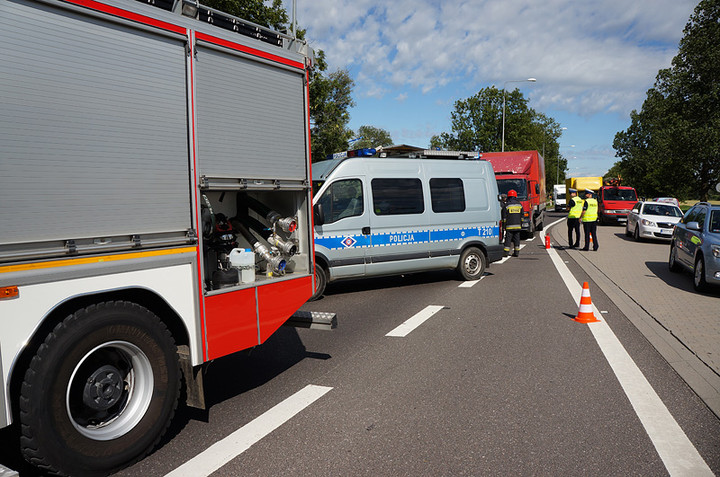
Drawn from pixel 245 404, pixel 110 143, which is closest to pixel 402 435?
pixel 245 404

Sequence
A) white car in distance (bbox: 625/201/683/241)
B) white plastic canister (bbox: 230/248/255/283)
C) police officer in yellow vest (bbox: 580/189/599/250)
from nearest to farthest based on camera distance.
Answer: white plastic canister (bbox: 230/248/255/283), police officer in yellow vest (bbox: 580/189/599/250), white car in distance (bbox: 625/201/683/241)

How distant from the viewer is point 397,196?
31.0 ft

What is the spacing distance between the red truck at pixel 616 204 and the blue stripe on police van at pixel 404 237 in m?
21.2

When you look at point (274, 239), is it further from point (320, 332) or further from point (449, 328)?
point (449, 328)

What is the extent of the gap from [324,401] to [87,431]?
6.01 feet

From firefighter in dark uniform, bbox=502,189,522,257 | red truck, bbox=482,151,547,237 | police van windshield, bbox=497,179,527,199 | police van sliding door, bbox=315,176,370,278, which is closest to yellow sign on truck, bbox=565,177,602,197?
red truck, bbox=482,151,547,237

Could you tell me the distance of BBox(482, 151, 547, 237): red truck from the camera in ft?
65.4

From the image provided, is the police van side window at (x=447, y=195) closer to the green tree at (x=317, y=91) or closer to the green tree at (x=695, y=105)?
the green tree at (x=317, y=91)

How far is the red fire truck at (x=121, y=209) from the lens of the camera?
281 cm

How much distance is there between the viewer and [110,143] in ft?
10.6

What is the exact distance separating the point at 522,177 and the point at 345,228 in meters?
13.3

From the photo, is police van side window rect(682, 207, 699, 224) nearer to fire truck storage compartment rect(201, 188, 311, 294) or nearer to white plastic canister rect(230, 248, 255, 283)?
fire truck storage compartment rect(201, 188, 311, 294)

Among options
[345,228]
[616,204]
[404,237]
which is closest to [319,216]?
[345,228]

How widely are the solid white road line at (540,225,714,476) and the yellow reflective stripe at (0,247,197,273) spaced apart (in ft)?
10.9
